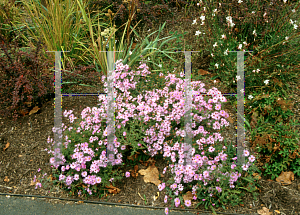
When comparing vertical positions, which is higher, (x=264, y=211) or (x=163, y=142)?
(x=163, y=142)

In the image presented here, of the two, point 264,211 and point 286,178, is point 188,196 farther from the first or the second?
point 286,178

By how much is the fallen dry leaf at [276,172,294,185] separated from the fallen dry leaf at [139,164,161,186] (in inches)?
47.0

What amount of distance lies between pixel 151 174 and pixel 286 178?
1.34 metres

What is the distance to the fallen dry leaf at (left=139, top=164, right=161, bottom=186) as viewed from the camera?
2.56 m

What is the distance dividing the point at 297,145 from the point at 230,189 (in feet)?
2.69

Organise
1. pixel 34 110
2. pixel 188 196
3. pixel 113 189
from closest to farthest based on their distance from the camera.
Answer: pixel 188 196, pixel 113 189, pixel 34 110

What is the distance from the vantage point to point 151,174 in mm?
2604

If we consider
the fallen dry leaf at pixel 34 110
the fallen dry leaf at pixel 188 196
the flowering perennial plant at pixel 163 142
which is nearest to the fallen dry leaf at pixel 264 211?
the flowering perennial plant at pixel 163 142

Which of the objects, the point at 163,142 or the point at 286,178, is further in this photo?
the point at 163,142

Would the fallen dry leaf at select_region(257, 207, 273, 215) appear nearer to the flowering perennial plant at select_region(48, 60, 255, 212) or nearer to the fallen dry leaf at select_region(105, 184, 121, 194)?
the flowering perennial plant at select_region(48, 60, 255, 212)

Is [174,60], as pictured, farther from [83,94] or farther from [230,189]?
[230,189]

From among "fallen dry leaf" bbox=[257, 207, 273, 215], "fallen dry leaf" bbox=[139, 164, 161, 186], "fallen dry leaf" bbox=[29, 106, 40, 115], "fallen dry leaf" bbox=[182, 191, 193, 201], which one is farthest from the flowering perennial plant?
"fallen dry leaf" bbox=[29, 106, 40, 115]

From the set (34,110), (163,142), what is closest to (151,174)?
(163,142)

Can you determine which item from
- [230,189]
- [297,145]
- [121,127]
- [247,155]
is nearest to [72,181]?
[121,127]
